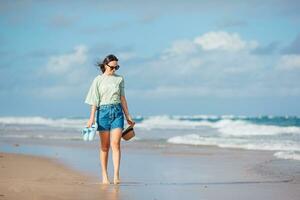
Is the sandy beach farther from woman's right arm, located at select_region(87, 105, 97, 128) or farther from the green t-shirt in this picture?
the green t-shirt

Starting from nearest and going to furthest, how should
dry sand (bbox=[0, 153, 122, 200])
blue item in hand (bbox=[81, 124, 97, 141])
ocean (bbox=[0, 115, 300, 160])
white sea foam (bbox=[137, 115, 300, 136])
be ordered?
1. dry sand (bbox=[0, 153, 122, 200])
2. blue item in hand (bbox=[81, 124, 97, 141])
3. ocean (bbox=[0, 115, 300, 160])
4. white sea foam (bbox=[137, 115, 300, 136])

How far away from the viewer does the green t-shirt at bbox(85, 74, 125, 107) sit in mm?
8164

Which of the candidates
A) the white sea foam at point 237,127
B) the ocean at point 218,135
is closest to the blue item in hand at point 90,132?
the ocean at point 218,135

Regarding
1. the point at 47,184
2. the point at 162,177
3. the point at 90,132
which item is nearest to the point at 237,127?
the point at 162,177

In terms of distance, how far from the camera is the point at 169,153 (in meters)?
14.9

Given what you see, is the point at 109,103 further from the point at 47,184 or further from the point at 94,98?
the point at 47,184

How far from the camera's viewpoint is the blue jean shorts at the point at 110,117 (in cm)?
817

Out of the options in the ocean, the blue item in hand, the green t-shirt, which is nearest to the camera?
the blue item in hand

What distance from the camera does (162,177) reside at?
9.31m

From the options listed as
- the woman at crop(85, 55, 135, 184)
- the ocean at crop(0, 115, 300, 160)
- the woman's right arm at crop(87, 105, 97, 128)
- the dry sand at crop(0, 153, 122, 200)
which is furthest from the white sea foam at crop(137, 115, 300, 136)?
the woman's right arm at crop(87, 105, 97, 128)

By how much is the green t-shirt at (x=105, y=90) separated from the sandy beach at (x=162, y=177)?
1.12 metres

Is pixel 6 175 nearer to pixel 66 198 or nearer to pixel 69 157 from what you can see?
pixel 66 198

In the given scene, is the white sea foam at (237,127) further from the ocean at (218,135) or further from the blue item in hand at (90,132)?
the blue item in hand at (90,132)

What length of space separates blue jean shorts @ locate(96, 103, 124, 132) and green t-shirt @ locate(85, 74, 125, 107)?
0.23 ft
